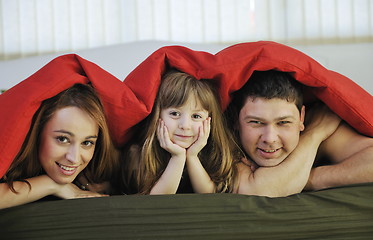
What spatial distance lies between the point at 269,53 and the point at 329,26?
4.92 ft

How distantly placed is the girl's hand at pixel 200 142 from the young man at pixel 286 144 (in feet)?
0.34

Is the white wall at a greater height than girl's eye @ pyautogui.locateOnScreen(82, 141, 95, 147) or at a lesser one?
greater

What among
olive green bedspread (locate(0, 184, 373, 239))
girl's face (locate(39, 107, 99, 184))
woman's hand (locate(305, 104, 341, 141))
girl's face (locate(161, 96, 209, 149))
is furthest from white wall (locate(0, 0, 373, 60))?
olive green bedspread (locate(0, 184, 373, 239))

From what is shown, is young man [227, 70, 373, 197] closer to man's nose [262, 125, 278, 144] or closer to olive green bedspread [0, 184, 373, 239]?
man's nose [262, 125, 278, 144]

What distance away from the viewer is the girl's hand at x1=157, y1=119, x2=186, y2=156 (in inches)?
47.3

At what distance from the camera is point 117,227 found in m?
0.95

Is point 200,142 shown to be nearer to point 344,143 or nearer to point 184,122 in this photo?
point 184,122

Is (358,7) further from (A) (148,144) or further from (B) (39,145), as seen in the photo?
(B) (39,145)

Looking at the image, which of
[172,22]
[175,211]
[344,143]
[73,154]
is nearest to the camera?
[175,211]

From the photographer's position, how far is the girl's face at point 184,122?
3.99 ft

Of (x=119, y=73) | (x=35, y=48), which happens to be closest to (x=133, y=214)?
(x=119, y=73)

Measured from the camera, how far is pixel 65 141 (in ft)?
3.79

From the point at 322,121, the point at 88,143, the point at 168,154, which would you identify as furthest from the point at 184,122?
the point at 322,121

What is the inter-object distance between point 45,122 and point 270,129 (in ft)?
1.78
